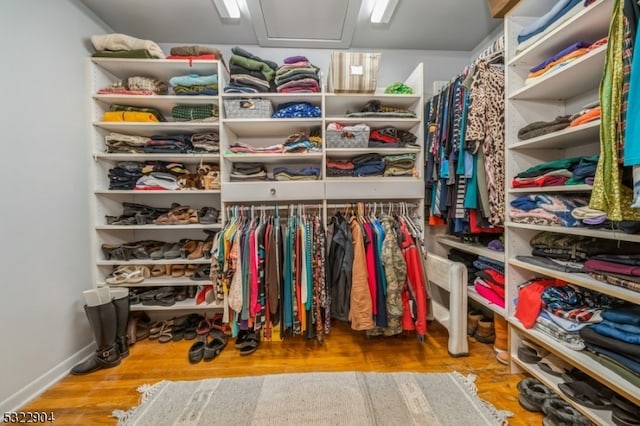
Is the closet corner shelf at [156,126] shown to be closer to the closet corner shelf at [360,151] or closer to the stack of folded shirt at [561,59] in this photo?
the closet corner shelf at [360,151]

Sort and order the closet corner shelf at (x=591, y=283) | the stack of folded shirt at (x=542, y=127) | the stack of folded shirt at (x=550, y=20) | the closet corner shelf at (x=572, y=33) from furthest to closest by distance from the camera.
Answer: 1. the stack of folded shirt at (x=542, y=127)
2. the stack of folded shirt at (x=550, y=20)
3. the closet corner shelf at (x=572, y=33)
4. the closet corner shelf at (x=591, y=283)

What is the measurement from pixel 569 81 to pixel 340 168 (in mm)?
1436

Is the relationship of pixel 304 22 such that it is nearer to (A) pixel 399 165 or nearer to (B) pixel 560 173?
(A) pixel 399 165

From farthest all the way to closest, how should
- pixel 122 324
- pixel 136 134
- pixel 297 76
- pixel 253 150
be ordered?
pixel 136 134 → pixel 253 150 → pixel 297 76 → pixel 122 324

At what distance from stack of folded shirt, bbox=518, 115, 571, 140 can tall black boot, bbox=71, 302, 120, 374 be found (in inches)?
117

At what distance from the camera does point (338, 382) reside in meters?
1.52

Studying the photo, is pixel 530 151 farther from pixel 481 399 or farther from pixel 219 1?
pixel 219 1

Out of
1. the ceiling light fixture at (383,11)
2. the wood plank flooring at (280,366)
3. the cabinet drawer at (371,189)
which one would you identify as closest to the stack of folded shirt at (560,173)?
the cabinet drawer at (371,189)

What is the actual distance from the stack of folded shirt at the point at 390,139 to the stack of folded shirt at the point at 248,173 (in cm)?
95

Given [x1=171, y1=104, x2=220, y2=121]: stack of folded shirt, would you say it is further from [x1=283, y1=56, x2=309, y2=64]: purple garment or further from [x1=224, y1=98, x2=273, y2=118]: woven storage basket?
[x1=283, y1=56, x2=309, y2=64]: purple garment

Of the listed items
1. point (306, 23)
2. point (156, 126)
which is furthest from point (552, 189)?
point (156, 126)

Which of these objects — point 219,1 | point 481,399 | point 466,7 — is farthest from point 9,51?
point 481,399

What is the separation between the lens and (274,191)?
1.99 meters

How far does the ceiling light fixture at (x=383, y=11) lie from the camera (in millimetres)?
1796
